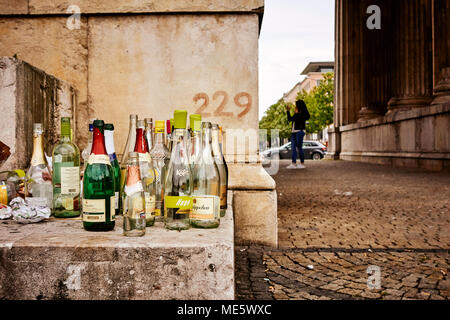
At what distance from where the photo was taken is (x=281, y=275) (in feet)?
9.05

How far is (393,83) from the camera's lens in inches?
624

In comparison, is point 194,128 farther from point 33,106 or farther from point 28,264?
point 33,106

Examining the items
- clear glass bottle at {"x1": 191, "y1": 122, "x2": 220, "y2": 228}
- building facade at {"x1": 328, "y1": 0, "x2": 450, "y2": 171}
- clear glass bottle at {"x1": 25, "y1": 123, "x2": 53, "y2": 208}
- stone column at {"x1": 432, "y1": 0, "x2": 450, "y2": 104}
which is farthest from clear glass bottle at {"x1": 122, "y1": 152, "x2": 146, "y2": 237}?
stone column at {"x1": 432, "y1": 0, "x2": 450, "y2": 104}

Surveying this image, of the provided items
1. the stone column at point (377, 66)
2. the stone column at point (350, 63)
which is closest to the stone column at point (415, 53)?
the stone column at point (377, 66)

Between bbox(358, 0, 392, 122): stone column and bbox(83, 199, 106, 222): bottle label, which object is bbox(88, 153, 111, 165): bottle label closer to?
bbox(83, 199, 106, 222): bottle label

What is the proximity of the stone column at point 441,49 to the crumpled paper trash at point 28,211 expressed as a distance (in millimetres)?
11733

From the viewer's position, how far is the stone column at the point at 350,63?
2019cm

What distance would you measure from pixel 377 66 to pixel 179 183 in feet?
60.9

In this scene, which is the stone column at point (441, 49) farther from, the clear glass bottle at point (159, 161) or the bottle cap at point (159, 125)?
the bottle cap at point (159, 125)

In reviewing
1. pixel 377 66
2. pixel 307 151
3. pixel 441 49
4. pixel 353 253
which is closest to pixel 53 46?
pixel 353 253

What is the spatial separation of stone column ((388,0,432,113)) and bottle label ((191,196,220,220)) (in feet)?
43.7

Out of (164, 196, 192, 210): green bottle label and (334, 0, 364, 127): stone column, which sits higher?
(334, 0, 364, 127): stone column

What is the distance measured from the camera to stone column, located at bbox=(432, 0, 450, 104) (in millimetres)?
11609

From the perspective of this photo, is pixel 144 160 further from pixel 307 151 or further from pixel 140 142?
pixel 307 151
